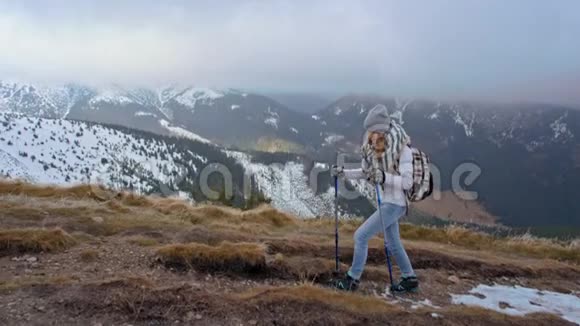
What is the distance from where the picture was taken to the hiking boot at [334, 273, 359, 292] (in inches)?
299

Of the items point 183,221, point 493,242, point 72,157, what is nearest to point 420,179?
point 183,221

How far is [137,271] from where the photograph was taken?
7.54 metres

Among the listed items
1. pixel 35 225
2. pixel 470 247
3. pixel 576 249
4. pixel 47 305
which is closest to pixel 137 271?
pixel 47 305

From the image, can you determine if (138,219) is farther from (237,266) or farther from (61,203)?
(237,266)

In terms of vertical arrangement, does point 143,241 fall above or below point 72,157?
above

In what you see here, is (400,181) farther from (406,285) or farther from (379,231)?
(406,285)

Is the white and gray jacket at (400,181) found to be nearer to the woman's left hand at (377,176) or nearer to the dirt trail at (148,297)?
the woman's left hand at (377,176)

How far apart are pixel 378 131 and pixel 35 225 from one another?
306 inches

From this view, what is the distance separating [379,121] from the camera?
7.38 metres

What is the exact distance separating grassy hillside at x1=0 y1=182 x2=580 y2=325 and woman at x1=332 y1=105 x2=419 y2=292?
0.40 meters

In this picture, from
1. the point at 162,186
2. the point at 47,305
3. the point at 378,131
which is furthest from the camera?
the point at 162,186

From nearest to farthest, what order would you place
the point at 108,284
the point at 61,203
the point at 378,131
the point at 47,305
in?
the point at 47,305 → the point at 108,284 → the point at 378,131 → the point at 61,203

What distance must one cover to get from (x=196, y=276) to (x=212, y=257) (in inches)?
22.0

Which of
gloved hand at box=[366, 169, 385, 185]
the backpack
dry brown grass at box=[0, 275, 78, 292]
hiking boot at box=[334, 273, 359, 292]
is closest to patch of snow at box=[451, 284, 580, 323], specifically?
hiking boot at box=[334, 273, 359, 292]
